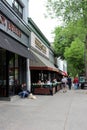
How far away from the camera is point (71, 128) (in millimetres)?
11797

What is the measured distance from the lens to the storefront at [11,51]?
19469mm

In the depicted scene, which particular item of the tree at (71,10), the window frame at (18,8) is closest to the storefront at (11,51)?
the window frame at (18,8)

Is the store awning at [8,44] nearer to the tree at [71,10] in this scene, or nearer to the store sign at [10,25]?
the store sign at [10,25]

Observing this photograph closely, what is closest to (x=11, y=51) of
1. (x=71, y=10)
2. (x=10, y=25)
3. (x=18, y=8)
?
(x=10, y=25)

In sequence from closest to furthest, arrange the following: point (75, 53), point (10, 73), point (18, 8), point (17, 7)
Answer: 1. point (10, 73)
2. point (17, 7)
3. point (18, 8)
4. point (75, 53)

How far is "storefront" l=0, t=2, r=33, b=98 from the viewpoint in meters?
19.5

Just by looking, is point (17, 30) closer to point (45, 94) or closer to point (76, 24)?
point (45, 94)

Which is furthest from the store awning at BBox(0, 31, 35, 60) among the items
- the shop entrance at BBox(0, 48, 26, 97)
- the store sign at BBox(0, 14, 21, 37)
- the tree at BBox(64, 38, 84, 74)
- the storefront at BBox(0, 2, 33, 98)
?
the tree at BBox(64, 38, 84, 74)

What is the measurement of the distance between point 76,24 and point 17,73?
1663 cm

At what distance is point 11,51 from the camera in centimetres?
1841

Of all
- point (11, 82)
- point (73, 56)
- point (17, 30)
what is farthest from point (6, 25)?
point (73, 56)

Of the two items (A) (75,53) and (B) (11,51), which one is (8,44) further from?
(A) (75,53)

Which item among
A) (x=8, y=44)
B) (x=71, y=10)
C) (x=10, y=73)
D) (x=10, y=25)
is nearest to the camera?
(x=8, y=44)

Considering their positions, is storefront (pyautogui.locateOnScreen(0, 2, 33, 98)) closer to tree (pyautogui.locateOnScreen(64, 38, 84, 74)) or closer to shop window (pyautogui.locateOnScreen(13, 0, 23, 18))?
shop window (pyautogui.locateOnScreen(13, 0, 23, 18))
